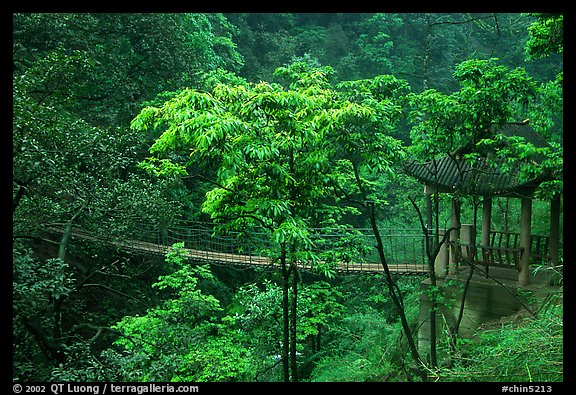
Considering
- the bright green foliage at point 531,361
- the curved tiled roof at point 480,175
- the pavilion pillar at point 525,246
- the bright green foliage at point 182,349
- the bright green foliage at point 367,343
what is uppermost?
the curved tiled roof at point 480,175

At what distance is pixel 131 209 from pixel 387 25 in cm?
1386

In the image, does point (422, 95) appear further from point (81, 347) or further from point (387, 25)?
point (387, 25)

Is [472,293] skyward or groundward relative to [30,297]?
groundward

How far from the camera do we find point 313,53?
14.9 meters

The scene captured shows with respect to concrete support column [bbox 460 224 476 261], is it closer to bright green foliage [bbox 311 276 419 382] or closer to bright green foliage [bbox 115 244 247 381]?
bright green foliage [bbox 311 276 419 382]

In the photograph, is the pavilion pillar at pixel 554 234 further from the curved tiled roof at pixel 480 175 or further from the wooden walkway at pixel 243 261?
the wooden walkway at pixel 243 261

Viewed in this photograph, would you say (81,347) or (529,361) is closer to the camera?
(529,361)

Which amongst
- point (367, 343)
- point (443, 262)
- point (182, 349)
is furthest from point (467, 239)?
point (182, 349)

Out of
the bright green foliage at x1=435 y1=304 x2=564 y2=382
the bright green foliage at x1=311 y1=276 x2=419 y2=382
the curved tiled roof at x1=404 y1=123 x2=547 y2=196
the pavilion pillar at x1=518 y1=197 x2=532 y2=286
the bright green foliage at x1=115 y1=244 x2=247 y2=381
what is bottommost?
the bright green foliage at x1=311 y1=276 x2=419 y2=382

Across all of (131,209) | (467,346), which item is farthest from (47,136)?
(467,346)

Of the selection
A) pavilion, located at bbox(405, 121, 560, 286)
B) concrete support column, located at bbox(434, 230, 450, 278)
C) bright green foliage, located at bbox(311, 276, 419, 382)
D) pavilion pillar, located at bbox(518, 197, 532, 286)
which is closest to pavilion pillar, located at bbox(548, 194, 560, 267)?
pavilion, located at bbox(405, 121, 560, 286)

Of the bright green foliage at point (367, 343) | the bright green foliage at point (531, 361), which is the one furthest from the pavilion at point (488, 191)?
the bright green foliage at point (531, 361)
